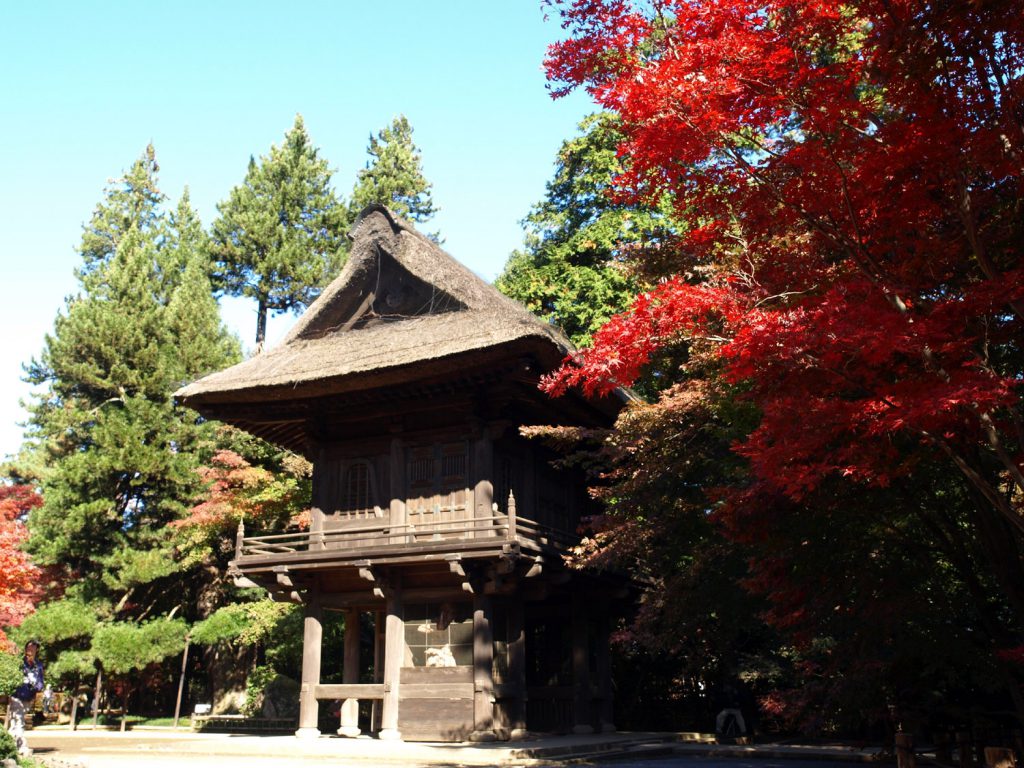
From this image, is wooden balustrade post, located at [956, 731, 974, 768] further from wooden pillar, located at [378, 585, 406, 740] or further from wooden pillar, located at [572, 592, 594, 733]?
wooden pillar, located at [378, 585, 406, 740]

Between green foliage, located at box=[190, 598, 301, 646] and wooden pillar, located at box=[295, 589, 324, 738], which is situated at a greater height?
green foliage, located at box=[190, 598, 301, 646]

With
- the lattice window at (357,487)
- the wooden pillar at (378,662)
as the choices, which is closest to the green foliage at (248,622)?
the wooden pillar at (378,662)

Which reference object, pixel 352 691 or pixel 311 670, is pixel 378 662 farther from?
pixel 352 691

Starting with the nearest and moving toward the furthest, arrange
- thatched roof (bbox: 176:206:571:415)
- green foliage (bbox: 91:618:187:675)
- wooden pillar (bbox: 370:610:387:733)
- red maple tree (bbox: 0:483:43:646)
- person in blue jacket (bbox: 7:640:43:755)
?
person in blue jacket (bbox: 7:640:43:755)
thatched roof (bbox: 176:206:571:415)
red maple tree (bbox: 0:483:43:646)
wooden pillar (bbox: 370:610:387:733)
green foliage (bbox: 91:618:187:675)

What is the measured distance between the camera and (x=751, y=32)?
776 centimetres

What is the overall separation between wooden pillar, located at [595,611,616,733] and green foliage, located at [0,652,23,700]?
10.9 meters

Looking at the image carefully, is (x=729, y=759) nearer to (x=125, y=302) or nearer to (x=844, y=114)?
(x=844, y=114)

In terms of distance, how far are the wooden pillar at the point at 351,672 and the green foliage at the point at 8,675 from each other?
6001 mm

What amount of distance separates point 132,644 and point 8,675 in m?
11.3

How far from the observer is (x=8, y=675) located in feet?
42.5

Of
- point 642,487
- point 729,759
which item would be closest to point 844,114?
point 642,487

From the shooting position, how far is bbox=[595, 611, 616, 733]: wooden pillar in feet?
60.7

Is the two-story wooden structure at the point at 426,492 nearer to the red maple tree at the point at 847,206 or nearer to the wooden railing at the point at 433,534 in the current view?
the wooden railing at the point at 433,534

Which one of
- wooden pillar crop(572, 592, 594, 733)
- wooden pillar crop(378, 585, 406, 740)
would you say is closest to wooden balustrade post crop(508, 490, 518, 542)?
wooden pillar crop(378, 585, 406, 740)
